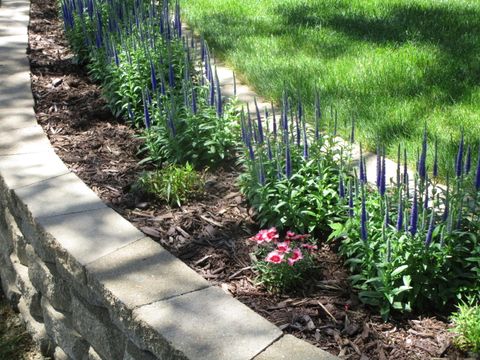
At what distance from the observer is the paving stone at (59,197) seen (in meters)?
3.39

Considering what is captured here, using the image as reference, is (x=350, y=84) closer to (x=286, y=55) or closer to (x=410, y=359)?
(x=286, y=55)

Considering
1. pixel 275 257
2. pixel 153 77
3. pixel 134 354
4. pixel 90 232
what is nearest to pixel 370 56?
pixel 153 77

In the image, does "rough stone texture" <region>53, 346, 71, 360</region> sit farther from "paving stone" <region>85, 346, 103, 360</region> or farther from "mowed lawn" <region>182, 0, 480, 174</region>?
"mowed lawn" <region>182, 0, 480, 174</region>

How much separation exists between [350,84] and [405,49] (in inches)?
32.6

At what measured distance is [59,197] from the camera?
3.50 metres

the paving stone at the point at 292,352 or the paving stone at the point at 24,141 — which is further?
the paving stone at the point at 24,141

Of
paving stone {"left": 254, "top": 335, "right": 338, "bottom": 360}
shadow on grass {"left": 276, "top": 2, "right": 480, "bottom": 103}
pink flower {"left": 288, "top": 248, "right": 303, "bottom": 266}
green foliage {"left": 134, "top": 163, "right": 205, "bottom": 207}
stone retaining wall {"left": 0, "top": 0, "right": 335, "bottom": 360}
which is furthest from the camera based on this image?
shadow on grass {"left": 276, "top": 2, "right": 480, "bottom": 103}

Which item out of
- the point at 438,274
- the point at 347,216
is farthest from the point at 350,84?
the point at 438,274

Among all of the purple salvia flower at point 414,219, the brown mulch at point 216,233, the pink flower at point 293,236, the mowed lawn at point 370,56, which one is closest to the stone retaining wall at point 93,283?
the brown mulch at point 216,233

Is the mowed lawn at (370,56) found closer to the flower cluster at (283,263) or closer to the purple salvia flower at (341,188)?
the purple salvia flower at (341,188)

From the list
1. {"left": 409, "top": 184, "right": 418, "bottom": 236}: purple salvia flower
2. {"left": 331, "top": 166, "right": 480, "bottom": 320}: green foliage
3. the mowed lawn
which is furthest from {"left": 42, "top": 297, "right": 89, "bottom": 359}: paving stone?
the mowed lawn

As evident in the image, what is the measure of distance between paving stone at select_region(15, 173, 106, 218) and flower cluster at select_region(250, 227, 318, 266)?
79 cm

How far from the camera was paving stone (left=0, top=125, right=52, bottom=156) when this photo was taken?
404cm

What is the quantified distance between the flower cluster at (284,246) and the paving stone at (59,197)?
794 millimetres
